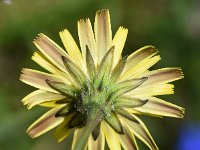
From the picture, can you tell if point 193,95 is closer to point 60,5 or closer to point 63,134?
point 60,5

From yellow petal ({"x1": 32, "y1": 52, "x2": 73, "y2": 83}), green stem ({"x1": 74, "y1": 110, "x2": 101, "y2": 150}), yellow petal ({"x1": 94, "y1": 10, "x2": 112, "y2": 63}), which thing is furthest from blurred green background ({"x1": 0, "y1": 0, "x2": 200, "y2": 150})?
green stem ({"x1": 74, "y1": 110, "x2": 101, "y2": 150})

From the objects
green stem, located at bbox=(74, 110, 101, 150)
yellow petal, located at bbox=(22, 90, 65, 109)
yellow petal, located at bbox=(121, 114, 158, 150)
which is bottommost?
yellow petal, located at bbox=(121, 114, 158, 150)

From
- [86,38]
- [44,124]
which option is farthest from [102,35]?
[44,124]

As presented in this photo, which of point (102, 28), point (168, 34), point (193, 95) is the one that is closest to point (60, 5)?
point (168, 34)

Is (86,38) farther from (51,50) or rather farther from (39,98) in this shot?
(39,98)

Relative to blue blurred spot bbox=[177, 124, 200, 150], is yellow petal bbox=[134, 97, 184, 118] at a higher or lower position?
higher

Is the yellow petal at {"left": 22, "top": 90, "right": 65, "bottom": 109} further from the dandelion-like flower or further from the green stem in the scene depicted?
the green stem

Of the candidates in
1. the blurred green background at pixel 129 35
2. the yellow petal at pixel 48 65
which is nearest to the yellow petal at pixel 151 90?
the yellow petal at pixel 48 65
